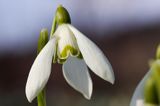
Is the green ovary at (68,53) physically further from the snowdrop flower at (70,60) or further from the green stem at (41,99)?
the green stem at (41,99)

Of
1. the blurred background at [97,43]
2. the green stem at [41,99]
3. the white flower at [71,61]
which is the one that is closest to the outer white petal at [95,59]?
the white flower at [71,61]

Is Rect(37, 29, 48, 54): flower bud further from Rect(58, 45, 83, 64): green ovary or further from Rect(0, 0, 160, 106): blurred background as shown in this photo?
Rect(0, 0, 160, 106): blurred background

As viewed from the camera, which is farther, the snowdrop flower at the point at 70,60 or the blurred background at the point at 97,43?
the blurred background at the point at 97,43

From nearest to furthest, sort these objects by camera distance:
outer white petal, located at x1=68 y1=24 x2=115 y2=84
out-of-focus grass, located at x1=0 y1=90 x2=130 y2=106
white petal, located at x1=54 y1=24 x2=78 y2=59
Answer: outer white petal, located at x1=68 y1=24 x2=115 y2=84 < white petal, located at x1=54 y1=24 x2=78 y2=59 < out-of-focus grass, located at x1=0 y1=90 x2=130 y2=106

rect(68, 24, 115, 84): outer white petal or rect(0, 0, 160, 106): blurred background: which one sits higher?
rect(68, 24, 115, 84): outer white petal

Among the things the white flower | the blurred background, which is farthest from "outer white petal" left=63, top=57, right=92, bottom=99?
the blurred background

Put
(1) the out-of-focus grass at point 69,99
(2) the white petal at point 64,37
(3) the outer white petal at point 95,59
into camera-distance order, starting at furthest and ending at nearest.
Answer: (1) the out-of-focus grass at point 69,99 → (2) the white petal at point 64,37 → (3) the outer white petal at point 95,59

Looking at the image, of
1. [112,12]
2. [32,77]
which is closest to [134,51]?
[112,12]

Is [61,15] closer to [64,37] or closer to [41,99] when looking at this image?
[64,37]
